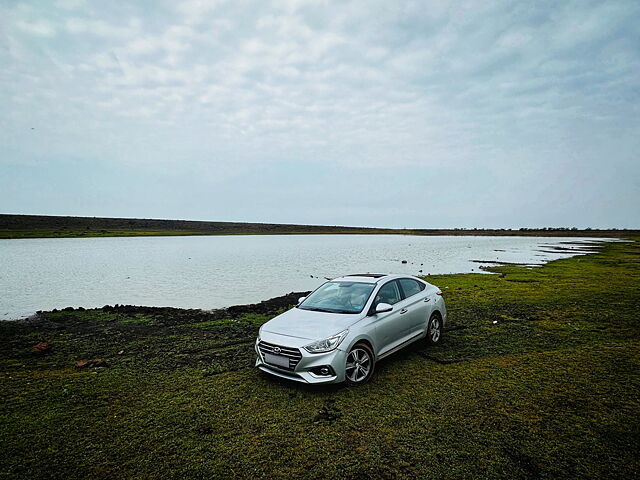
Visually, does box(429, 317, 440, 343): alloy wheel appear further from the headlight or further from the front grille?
the front grille

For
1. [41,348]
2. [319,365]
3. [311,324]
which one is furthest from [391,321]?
[41,348]

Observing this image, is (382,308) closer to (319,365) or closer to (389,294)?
(389,294)

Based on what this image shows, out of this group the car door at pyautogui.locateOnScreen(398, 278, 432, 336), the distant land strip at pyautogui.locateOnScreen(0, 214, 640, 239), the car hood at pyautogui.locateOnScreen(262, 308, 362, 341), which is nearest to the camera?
the car hood at pyautogui.locateOnScreen(262, 308, 362, 341)

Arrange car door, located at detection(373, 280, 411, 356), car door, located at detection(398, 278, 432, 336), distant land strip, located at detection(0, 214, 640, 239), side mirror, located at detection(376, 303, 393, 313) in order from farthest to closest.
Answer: distant land strip, located at detection(0, 214, 640, 239), car door, located at detection(398, 278, 432, 336), car door, located at detection(373, 280, 411, 356), side mirror, located at detection(376, 303, 393, 313)

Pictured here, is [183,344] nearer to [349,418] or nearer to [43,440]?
[43,440]

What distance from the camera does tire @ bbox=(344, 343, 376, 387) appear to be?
645 cm

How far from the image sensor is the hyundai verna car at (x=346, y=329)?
6152 millimetres

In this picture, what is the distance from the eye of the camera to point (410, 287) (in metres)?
8.51

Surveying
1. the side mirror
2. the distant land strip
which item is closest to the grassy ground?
the side mirror

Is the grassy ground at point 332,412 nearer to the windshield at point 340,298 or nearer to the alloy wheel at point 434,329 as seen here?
the alloy wheel at point 434,329

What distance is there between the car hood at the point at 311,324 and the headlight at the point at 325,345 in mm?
75

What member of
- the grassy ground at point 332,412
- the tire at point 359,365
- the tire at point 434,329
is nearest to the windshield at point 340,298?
the tire at point 359,365

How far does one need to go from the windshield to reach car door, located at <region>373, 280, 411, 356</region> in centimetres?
32

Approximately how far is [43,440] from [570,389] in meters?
8.47
